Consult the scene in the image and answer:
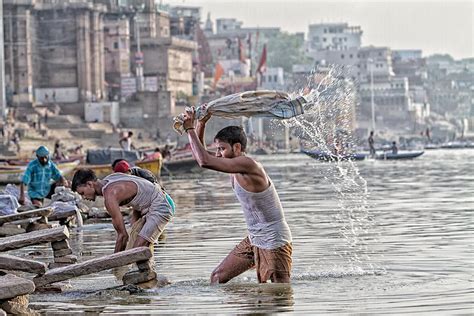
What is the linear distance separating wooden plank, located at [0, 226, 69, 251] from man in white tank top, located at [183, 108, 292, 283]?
92.8 inches

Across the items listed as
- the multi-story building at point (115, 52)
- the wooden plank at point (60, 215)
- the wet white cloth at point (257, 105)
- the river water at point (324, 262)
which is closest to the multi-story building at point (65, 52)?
the multi-story building at point (115, 52)

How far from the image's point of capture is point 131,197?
13773 millimetres

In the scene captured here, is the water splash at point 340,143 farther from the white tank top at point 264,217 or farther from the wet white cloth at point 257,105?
the white tank top at point 264,217

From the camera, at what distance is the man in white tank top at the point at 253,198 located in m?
11.8

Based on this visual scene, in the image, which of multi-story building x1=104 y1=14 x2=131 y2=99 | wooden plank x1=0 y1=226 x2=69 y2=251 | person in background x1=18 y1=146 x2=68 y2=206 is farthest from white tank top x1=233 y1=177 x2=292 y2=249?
multi-story building x1=104 y1=14 x2=131 y2=99

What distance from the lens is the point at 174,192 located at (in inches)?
1415

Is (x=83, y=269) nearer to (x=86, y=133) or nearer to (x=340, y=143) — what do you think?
(x=340, y=143)

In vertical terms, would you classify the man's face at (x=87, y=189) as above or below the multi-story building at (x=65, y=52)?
below

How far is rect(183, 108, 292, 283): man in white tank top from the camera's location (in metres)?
11.8

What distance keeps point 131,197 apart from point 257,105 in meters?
1.86

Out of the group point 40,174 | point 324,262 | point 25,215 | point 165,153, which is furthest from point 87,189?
point 165,153

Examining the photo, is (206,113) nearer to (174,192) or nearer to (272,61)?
(174,192)

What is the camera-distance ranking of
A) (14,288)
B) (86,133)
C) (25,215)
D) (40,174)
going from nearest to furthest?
1. (14,288)
2. (25,215)
3. (40,174)
4. (86,133)

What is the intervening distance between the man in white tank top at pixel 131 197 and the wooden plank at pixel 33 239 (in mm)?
774
